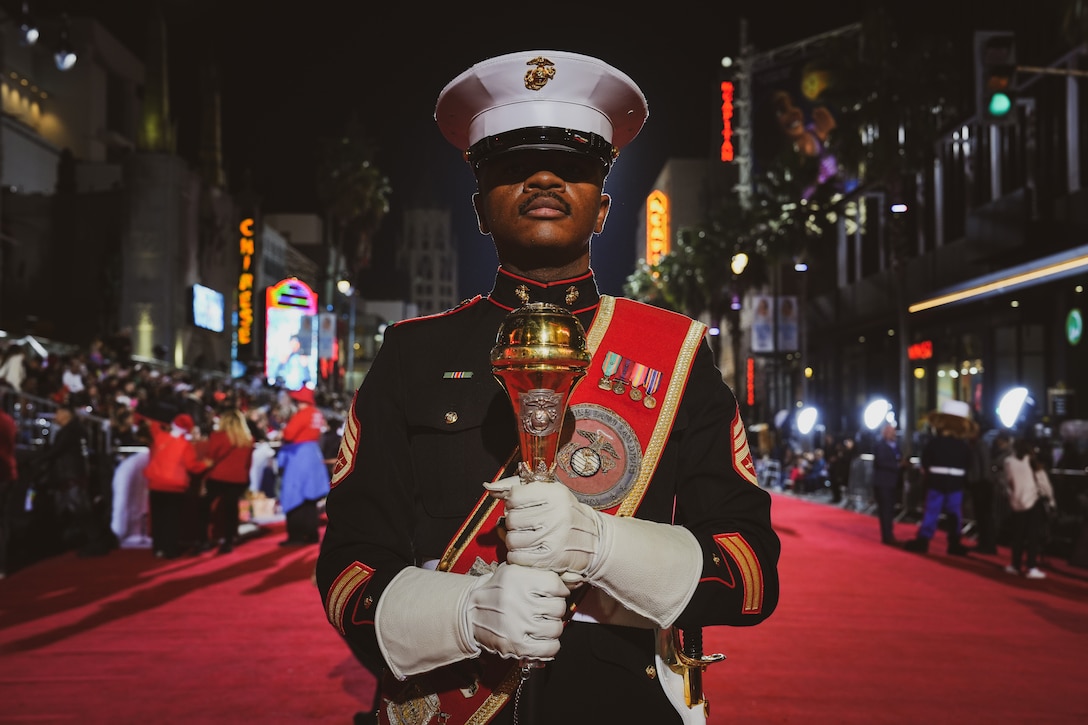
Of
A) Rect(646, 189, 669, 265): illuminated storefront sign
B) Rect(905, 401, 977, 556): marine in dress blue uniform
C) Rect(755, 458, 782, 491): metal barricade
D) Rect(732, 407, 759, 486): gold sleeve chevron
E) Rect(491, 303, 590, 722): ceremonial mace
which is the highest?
Rect(646, 189, 669, 265): illuminated storefront sign

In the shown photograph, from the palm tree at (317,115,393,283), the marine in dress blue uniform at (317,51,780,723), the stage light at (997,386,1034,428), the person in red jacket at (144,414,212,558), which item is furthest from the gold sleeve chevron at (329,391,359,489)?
the palm tree at (317,115,393,283)

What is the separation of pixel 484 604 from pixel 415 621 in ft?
0.62

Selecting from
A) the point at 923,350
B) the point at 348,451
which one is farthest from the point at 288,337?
the point at 348,451

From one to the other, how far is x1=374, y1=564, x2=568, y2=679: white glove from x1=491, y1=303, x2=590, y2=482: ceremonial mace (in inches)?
8.2

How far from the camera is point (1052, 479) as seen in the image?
51.3ft

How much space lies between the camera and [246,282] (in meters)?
53.6

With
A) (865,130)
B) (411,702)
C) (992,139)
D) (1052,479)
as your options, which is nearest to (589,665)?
(411,702)

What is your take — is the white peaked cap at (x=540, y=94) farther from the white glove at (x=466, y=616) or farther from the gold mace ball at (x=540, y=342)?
the white glove at (x=466, y=616)

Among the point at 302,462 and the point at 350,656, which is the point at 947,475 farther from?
the point at 350,656

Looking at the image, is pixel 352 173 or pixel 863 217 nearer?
pixel 863 217

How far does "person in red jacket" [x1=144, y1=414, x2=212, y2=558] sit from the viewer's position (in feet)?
47.9

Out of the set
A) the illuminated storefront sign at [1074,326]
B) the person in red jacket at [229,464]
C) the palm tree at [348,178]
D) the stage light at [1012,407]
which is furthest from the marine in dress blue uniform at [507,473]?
the palm tree at [348,178]

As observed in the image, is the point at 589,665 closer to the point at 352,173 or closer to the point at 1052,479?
the point at 1052,479

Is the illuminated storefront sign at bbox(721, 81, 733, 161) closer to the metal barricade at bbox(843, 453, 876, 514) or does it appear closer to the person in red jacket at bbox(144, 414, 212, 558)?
the metal barricade at bbox(843, 453, 876, 514)
